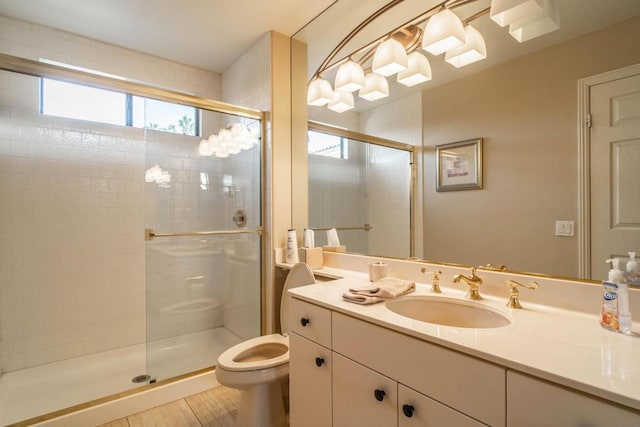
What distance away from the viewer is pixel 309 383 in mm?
1293

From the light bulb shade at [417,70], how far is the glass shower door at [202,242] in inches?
47.0

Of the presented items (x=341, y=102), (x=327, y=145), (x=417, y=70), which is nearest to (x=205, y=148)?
(x=327, y=145)

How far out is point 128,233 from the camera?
2566 mm

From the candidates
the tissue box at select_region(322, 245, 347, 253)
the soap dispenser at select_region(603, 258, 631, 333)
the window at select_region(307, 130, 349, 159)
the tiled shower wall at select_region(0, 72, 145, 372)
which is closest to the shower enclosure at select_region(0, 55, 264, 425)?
the tiled shower wall at select_region(0, 72, 145, 372)

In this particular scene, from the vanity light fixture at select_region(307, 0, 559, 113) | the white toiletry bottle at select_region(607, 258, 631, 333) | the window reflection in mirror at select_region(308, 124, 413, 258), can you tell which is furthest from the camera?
the window reflection in mirror at select_region(308, 124, 413, 258)

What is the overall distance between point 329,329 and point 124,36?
2.61 metres

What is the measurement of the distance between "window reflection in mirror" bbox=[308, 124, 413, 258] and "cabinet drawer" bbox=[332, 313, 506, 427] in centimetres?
66

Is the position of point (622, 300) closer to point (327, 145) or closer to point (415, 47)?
point (415, 47)

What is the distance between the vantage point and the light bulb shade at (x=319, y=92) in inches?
83.0

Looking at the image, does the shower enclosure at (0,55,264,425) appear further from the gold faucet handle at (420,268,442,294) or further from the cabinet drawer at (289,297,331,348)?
the gold faucet handle at (420,268,442,294)

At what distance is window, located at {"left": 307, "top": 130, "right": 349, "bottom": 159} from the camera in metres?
2.11

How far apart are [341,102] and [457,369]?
1.67 metres

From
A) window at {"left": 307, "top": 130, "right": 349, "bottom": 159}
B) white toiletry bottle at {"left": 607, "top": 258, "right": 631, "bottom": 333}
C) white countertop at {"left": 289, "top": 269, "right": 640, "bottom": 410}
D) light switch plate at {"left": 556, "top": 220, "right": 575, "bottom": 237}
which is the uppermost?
window at {"left": 307, "top": 130, "right": 349, "bottom": 159}

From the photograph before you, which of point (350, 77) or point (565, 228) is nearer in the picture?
point (565, 228)
